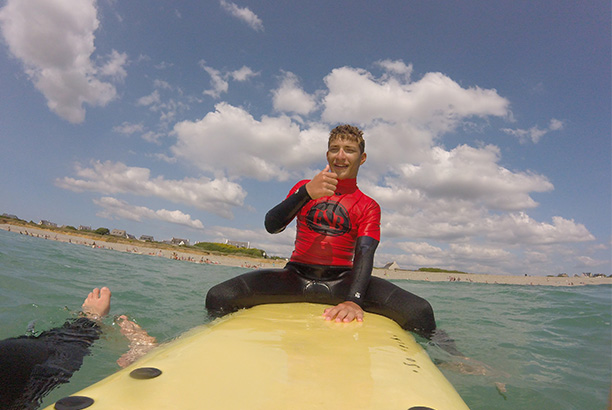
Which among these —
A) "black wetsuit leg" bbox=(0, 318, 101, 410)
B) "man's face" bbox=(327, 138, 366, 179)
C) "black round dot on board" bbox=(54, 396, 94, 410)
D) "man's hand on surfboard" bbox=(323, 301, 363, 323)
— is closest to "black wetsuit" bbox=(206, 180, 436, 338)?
"man's face" bbox=(327, 138, 366, 179)

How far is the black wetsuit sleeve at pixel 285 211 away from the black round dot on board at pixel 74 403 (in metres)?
2.10

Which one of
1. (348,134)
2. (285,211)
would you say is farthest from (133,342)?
(348,134)

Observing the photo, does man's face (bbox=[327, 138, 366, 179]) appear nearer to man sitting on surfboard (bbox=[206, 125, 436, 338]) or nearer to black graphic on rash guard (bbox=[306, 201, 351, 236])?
man sitting on surfboard (bbox=[206, 125, 436, 338])

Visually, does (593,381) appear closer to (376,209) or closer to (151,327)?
(376,209)

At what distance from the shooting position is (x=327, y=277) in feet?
10.5

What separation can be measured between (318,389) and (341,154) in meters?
2.46

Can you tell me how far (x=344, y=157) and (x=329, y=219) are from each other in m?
0.62

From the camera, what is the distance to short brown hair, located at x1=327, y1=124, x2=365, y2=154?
332 centimetres

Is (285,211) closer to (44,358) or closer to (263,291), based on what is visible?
(263,291)

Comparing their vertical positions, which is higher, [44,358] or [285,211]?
[285,211]

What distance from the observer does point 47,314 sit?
3893 mm

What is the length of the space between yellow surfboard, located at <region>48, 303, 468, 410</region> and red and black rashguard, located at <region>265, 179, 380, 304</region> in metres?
1.28

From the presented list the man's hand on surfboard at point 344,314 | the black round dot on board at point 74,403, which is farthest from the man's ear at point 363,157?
the black round dot on board at point 74,403

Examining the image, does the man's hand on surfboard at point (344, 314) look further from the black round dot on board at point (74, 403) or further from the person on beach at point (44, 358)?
the black round dot on board at point (74, 403)
